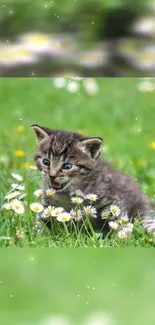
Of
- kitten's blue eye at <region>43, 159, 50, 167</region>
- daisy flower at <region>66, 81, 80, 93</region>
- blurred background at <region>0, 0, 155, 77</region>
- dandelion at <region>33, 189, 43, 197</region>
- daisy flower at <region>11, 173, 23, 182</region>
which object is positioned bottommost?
dandelion at <region>33, 189, 43, 197</region>

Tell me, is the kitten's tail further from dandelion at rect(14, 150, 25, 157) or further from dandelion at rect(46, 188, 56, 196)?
dandelion at rect(14, 150, 25, 157)

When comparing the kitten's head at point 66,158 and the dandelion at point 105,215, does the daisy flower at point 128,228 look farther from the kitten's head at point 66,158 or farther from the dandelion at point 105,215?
the kitten's head at point 66,158

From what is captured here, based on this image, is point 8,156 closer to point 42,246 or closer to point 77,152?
point 77,152

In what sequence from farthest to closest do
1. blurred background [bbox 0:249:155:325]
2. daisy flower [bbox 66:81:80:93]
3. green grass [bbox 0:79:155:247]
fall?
daisy flower [bbox 66:81:80:93], green grass [bbox 0:79:155:247], blurred background [bbox 0:249:155:325]

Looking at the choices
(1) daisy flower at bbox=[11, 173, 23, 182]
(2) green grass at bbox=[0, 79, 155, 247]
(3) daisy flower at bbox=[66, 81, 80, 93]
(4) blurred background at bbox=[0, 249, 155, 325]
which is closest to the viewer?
(4) blurred background at bbox=[0, 249, 155, 325]

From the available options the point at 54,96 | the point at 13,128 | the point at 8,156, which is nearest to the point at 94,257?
the point at 8,156

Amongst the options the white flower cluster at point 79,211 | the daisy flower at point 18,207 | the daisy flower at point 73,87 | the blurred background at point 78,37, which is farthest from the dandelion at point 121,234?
the daisy flower at point 73,87

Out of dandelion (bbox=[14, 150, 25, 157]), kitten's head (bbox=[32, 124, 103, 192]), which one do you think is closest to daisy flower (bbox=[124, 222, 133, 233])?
kitten's head (bbox=[32, 124, 103, 192])
